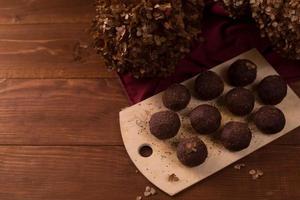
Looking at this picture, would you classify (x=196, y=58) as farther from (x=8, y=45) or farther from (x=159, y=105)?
(x=8, y=45)

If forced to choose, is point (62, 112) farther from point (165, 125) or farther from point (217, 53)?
point (217, 53)

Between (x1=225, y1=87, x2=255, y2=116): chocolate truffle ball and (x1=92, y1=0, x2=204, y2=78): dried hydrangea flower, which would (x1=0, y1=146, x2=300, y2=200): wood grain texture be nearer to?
(x1=225, y1=87, x2=255, y2=116): chocolate truffle ball

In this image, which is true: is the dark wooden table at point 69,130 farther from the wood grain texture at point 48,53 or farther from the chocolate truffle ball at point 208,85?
the chocolate truffle ball at point 208,85

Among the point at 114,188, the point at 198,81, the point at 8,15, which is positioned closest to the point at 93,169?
the point at 114,188

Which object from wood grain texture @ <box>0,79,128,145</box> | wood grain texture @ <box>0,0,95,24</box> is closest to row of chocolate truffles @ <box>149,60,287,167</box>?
wood grain texture @ <box>0,79,128,145</box>

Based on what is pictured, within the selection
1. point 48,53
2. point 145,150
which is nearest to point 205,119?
point 145,150

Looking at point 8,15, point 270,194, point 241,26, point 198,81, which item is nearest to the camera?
point 270,194

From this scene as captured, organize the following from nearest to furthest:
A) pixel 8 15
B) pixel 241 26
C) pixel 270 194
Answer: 1. pixel 270 194
2. pixel 241 26
3. pixel 8 15
